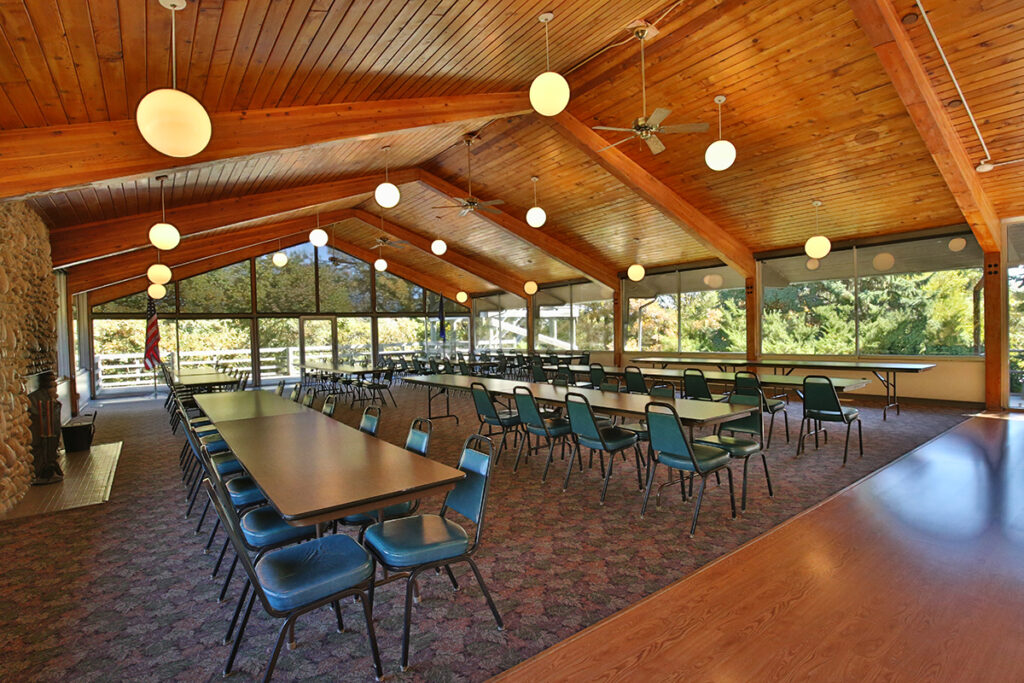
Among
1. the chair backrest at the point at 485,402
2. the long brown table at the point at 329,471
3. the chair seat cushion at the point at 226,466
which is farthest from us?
the chair backrest at the point at 485,402

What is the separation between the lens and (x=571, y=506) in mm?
4035

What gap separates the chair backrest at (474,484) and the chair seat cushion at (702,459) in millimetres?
1613

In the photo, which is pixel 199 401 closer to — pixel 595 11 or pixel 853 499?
pixel 595 11

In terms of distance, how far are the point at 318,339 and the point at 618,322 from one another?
8616 millimetres

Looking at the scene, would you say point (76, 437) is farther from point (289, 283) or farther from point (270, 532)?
point (289, 283)

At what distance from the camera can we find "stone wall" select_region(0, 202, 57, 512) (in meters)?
4.23

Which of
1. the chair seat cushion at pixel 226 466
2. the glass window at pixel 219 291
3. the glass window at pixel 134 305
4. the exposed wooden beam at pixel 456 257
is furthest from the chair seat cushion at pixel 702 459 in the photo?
the glass window at pixel 134 305

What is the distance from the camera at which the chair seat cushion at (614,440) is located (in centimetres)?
414

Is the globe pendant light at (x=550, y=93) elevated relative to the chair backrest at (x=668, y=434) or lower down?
elevated

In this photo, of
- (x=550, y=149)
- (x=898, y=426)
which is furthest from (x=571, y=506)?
(x=550, y=149)

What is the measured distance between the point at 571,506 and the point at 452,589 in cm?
154

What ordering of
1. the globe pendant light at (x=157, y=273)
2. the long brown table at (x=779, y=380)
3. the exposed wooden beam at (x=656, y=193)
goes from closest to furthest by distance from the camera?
1. the long brown table at (x=779, y=380)
2. the exposed wooden beam at (x=656, y=193)
3. the globe pendant light at (x=157, y=273)

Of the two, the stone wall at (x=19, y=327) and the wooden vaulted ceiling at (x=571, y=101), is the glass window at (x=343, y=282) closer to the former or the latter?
the wooden vaulted ceiling at (x=571, y=101)

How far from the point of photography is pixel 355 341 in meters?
15.5
